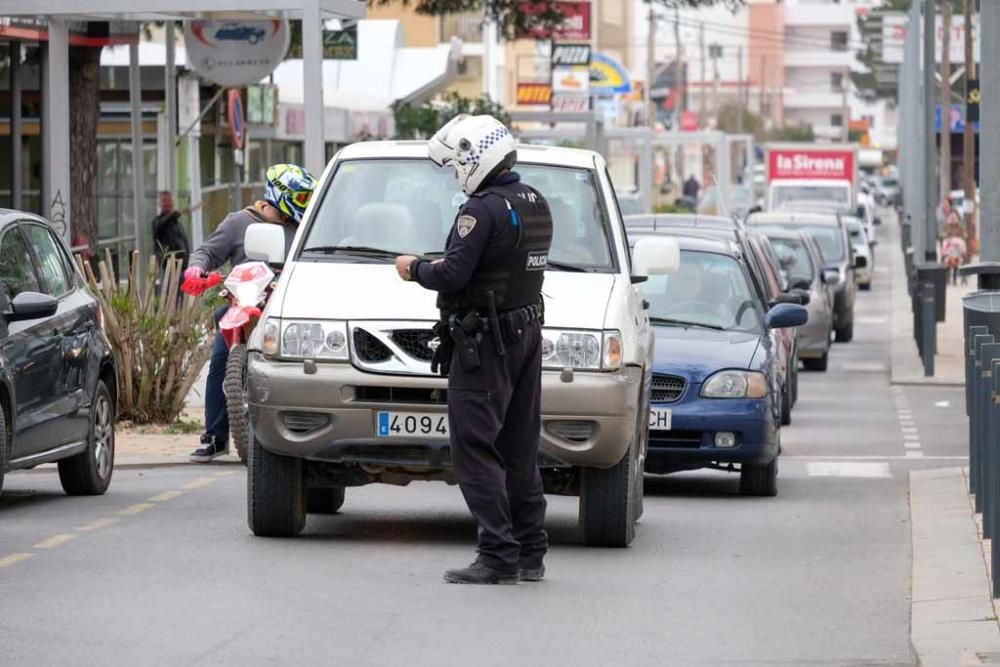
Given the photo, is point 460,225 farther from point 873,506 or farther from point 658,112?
point 658,112

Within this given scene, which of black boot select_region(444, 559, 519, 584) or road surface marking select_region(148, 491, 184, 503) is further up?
black boot select_region(444, 559, 519, 584)

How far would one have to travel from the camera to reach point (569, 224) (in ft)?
36.3

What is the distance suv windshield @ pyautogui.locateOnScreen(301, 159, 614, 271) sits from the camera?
35.6 feet

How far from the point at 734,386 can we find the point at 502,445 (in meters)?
4.31

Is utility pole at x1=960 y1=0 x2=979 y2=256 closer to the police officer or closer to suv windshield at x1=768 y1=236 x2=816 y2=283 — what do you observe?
suv windshield at x1=768 y1=236 x2=816 y2=283

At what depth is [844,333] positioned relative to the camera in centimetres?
3322

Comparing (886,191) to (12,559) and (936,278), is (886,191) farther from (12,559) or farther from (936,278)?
(12,559)

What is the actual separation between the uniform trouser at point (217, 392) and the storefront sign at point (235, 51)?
442 inches

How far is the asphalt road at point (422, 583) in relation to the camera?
26.0ft

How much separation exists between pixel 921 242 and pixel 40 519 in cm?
3178

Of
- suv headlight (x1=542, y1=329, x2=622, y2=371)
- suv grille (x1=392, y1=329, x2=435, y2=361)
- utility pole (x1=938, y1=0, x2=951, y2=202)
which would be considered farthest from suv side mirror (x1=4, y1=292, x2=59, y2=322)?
utility pole (x1=938, y1=0, x2=951, y2=202)

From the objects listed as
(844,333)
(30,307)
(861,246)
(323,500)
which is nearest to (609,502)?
(323,500)

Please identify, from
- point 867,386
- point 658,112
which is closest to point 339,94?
point 867,386

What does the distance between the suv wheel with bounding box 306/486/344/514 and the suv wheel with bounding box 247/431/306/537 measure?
3.56 ft
